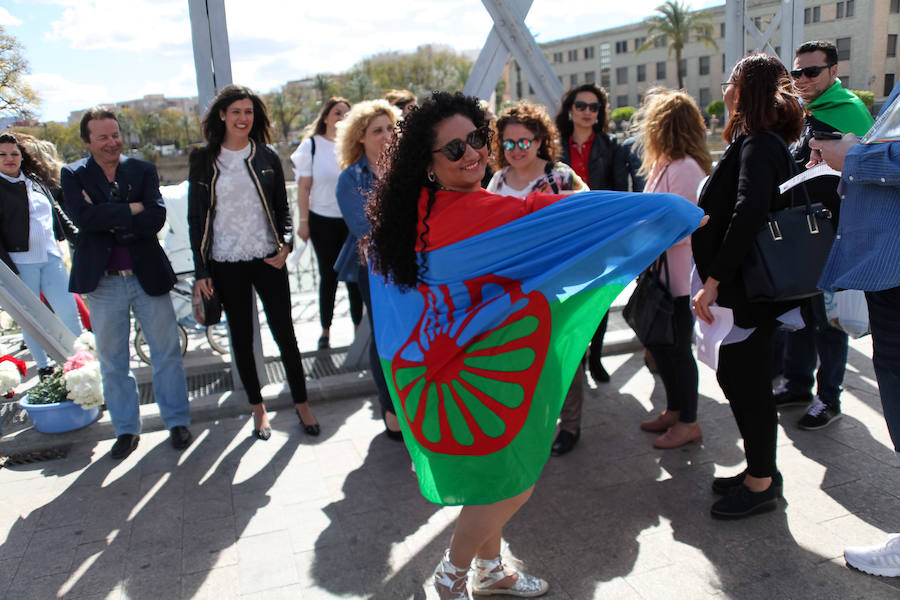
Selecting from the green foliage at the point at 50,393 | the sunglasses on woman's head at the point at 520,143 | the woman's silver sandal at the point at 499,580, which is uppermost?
the sunglasses on woman's head at the point at 520,143

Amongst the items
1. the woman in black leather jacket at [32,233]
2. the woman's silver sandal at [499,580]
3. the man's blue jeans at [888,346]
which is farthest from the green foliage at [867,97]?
the woman in black leather jacket at [32,233]

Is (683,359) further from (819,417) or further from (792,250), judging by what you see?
(792,250)

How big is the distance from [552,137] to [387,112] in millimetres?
1082

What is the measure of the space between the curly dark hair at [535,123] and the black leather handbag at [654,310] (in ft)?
2.77

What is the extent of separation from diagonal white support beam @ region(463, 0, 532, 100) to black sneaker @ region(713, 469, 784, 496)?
3.19m

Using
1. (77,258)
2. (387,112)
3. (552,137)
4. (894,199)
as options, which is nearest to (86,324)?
(77,258)

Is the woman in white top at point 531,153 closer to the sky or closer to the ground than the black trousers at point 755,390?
closer to the sky

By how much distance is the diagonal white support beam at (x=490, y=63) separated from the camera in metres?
5.02

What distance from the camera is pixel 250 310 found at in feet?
13.8

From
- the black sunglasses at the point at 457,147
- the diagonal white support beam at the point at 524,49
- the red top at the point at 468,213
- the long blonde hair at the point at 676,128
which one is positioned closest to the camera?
the red top at the point at 468,213

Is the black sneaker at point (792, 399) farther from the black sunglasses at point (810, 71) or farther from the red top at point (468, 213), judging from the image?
the red top at point (468, 213)

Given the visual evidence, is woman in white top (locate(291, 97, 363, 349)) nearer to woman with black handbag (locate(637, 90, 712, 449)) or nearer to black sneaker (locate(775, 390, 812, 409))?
woman with black handbag (locate(637, 90, 712, 449))

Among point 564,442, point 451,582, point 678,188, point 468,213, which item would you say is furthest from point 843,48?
point 451,582

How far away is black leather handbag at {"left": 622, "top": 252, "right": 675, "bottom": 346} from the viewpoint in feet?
11.8
